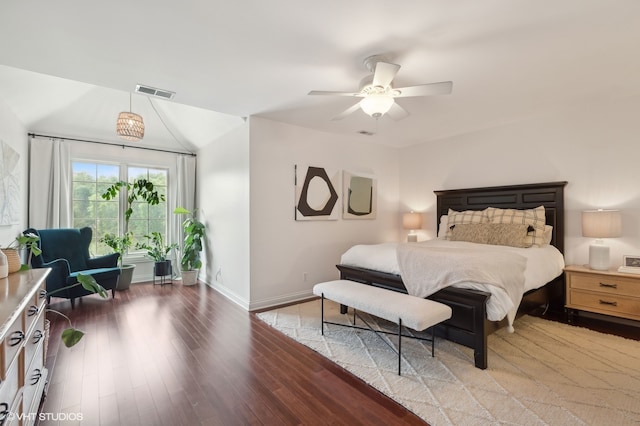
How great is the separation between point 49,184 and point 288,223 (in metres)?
3.74

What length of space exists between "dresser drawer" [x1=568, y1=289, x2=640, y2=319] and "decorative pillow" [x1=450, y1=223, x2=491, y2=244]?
1.07 m

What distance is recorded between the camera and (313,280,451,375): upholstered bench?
7.39 feet

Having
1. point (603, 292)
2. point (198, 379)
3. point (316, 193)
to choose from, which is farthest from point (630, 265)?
point (198, 379)

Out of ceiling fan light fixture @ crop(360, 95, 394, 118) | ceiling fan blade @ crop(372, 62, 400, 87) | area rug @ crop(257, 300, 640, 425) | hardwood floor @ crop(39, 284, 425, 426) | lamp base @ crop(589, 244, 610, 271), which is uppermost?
ceiling fan blade @ crop(372, 62, 400, 87)

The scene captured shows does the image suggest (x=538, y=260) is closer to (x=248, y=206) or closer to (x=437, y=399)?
(x=437, y=399)

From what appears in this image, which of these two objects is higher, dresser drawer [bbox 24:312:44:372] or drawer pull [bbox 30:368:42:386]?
dresser drawer [bbox 24:312:44:372]

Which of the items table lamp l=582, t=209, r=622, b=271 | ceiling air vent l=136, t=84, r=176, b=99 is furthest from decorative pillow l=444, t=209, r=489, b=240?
ceiling air vent l=136, t=84, r=176, b=99

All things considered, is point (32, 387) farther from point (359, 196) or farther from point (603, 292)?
point (603, 292)

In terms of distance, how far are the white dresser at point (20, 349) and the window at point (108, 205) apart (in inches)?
142

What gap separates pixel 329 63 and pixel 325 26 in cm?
49

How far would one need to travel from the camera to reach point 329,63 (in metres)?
2.56

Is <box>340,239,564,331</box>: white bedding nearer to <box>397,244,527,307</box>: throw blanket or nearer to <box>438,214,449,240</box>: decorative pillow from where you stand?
<box>397,244,527,307</box>: throw blanket

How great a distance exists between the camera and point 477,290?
2443 mm

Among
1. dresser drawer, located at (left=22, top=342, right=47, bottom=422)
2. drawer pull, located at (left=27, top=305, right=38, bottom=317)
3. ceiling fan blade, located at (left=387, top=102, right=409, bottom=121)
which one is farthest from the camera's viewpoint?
ceiling fan blade, located at (left=387, top=102, right=409, bottom=121)
